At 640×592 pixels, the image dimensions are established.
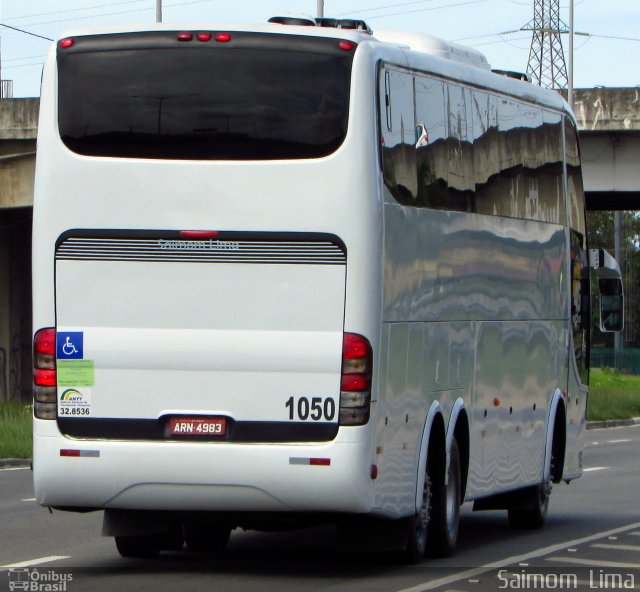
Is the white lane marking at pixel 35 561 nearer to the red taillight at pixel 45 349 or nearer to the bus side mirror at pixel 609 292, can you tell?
the red taillight at pixel 45 349

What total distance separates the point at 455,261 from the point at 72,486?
358 centimetres

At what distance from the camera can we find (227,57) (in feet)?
38.8

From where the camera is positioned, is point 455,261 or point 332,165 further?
point 455,261

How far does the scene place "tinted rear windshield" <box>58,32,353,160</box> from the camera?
1177cm

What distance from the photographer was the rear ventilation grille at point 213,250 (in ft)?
38.4

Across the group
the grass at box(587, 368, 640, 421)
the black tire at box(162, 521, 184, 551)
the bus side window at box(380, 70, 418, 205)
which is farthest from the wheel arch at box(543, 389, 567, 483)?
the grass at box(587, 368, 640, 421)

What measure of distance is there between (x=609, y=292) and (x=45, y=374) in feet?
26.6

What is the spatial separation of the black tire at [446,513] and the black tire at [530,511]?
2668 mm

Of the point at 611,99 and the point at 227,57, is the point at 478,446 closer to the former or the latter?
the point at 227,57

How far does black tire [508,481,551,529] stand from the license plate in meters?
5.54

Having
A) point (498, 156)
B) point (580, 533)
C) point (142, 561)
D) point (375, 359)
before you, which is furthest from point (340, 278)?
point (580, 533)

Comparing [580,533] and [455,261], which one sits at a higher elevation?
[455,261]

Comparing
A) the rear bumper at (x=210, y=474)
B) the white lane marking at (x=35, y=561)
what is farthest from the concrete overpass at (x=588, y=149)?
the rear bumper at (x=210, y=474)

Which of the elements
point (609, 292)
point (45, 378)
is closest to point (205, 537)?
point (45, 378)
